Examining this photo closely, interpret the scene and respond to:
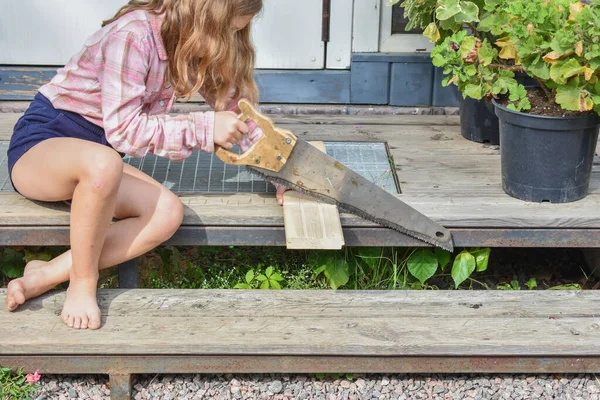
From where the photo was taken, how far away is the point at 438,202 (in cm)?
351

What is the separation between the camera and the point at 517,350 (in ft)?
9.58

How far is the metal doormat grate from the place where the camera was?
369 cm

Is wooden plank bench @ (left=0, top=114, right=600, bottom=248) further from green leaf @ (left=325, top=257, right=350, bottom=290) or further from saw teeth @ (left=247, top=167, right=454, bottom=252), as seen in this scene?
green leaf @ (left=325, top=257, right=350, bottom=290)

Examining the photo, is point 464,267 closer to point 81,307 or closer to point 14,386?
point 81,307

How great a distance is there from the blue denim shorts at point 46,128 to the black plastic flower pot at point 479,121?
5.98ft

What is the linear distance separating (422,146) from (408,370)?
4.86 ft

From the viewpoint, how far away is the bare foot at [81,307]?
2945 millimetres

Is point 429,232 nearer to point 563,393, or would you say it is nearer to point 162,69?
point 563,393

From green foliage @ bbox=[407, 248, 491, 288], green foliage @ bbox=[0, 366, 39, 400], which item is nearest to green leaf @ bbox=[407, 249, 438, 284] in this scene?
green foliage @ bbox=[407, 248, 491, 288]

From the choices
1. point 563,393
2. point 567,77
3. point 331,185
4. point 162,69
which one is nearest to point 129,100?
point 162,69

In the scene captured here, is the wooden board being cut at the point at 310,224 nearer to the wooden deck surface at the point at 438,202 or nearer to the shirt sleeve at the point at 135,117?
the wooden deck surface at the point at 438,202

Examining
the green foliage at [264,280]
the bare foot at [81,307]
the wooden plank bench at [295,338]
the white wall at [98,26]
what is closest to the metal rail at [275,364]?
the wooden plank bench at [295,338]

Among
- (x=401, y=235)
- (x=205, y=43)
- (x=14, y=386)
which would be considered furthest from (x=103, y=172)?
(x=401, y=235)

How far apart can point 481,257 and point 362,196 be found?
563 mm
